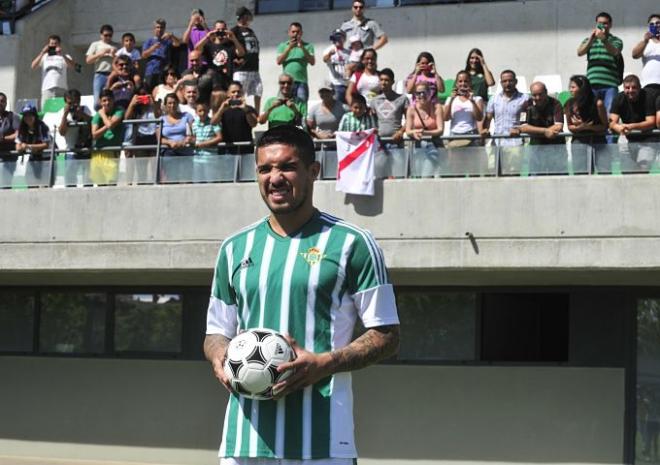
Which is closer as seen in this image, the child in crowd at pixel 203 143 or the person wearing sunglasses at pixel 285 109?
the person wearing sunglasses at pixel 285 109

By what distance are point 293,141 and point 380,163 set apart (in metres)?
9.42

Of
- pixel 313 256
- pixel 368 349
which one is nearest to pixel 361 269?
pixel 313 256

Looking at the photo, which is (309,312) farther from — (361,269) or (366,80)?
(366,80)

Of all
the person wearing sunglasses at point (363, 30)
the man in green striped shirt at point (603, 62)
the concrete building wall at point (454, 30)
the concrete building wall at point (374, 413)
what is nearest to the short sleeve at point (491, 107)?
the man in green striped shirt at point (603, 62)

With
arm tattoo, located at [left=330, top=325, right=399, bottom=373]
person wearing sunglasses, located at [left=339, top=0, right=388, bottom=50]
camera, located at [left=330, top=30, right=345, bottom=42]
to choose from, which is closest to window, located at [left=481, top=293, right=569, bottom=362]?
person wearing sunglasses, located at [left=339, top=0, right=388, bottom=50]

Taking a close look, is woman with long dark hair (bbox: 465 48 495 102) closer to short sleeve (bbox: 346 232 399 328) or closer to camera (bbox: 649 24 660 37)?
camera (bbox: 649 24 660 37)

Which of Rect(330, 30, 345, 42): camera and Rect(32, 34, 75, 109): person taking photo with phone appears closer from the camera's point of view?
Rect(330, 30, 345, 42): camera

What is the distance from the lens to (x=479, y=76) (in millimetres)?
14867

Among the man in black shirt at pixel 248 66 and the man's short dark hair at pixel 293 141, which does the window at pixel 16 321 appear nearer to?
the man in black shirt at pixel 248 66

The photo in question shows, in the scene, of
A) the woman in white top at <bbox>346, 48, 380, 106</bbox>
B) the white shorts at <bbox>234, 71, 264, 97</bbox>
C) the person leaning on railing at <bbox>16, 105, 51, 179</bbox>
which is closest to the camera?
the woman in white top at <bbox>346, 48, 380, 106</bbox>

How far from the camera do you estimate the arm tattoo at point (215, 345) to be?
15.1 ft

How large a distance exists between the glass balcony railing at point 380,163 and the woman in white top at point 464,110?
12.0 inches

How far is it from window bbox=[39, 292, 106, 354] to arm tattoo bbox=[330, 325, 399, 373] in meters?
13.3

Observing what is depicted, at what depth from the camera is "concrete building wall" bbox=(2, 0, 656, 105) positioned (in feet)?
63.7
